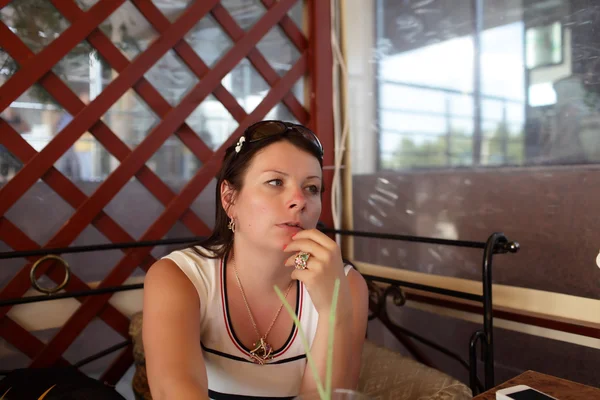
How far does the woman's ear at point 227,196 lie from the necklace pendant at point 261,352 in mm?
257

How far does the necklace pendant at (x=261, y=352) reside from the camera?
35.5 inches

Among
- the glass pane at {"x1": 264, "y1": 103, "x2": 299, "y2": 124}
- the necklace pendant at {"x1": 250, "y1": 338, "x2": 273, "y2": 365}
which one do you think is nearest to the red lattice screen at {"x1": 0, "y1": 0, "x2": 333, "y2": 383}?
the glass pane at {"x1": 264, "y1": 103, "x2": 299, "y2": 124}

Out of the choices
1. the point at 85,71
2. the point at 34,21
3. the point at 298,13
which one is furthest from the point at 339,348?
the point at 298,13

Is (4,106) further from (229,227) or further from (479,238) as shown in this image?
(479,238)

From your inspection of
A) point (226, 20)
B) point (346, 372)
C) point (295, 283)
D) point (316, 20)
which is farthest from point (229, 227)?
point (316, 20)

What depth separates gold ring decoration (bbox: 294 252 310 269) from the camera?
2.60ft

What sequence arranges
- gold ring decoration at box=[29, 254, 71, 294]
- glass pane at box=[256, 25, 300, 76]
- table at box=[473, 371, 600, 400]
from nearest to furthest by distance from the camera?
1. table at box=[473, 371, 600, 400]
2. gold ring decoration at box=[29, 254, 71, 294]
3. glass pane at box=[256, 25, 300, 76]

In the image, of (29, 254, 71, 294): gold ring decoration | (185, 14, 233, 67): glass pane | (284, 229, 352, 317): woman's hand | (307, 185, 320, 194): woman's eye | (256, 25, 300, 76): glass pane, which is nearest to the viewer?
(284, 229, 352, 317): woman's hand

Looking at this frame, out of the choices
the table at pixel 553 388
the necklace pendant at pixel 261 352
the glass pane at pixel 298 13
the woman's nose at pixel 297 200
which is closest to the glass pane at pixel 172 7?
the glass pane at pixel 298 13

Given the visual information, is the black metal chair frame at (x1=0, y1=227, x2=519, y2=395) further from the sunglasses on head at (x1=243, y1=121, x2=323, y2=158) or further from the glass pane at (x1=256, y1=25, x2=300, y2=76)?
the glass pane at (x1=256, y1=25, x2=300, y2=76)

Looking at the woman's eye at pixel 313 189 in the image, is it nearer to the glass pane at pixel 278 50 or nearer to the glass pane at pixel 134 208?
the glass pane at pixel 134 208

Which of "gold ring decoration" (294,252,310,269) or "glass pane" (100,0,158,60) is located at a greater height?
"glass pane" (100,0,158,60)

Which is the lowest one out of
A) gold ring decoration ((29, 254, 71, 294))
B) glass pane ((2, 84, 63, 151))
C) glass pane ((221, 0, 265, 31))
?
gold ring decoration ((29, 254, 71, 294))

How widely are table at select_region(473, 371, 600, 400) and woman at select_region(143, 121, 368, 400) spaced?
257 millimetres
